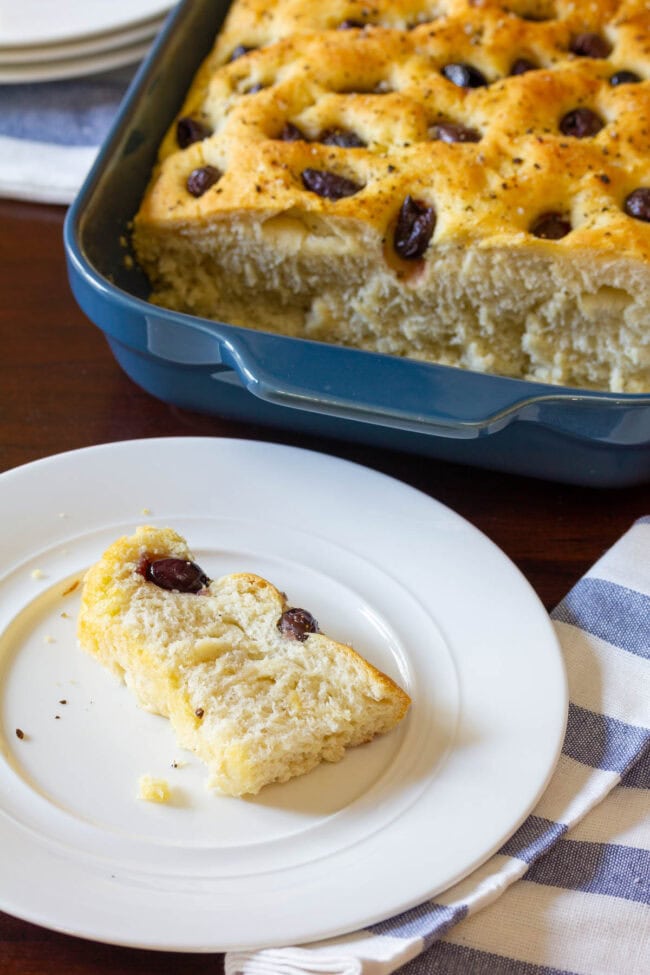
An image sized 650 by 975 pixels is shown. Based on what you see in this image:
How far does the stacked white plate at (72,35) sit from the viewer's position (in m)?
2.24

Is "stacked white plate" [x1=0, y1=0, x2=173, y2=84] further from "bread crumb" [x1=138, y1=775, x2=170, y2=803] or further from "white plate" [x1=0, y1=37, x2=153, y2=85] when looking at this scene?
"bread crumb" [x1=138, y1=775, x2=170, y2=803]

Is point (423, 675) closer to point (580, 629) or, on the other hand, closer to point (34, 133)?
point (580, 629)

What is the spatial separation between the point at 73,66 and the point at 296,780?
1.64 metres

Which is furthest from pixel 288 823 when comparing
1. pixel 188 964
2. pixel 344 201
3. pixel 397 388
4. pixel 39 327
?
pixel 39 327

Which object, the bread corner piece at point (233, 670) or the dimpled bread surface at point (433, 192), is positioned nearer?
the bread corner piece at point (233, 670)

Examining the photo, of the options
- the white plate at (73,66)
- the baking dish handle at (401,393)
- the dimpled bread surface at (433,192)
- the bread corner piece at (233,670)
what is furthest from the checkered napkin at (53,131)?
the bread corner piece at (233,670)

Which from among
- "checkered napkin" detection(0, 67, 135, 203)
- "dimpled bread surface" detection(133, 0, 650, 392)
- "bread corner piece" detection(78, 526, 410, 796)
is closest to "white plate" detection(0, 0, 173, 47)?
"checkered napkin" detection(0, 67, 135, 203)

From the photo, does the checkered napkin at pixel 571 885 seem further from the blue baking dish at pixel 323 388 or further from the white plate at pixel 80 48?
the white plate at pixel 80 48

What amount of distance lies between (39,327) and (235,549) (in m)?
0.67

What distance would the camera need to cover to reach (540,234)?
1633 millimetres

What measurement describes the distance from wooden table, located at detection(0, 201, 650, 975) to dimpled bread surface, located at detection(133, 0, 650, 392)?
0.53 feet

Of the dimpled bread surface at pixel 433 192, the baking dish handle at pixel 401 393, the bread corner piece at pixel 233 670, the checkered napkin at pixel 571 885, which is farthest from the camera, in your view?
the dimpled bread surface at pixel 433 192

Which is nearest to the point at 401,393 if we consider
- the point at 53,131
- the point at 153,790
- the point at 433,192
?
the point at 433,192

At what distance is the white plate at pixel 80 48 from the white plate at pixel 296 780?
1.06 meters
